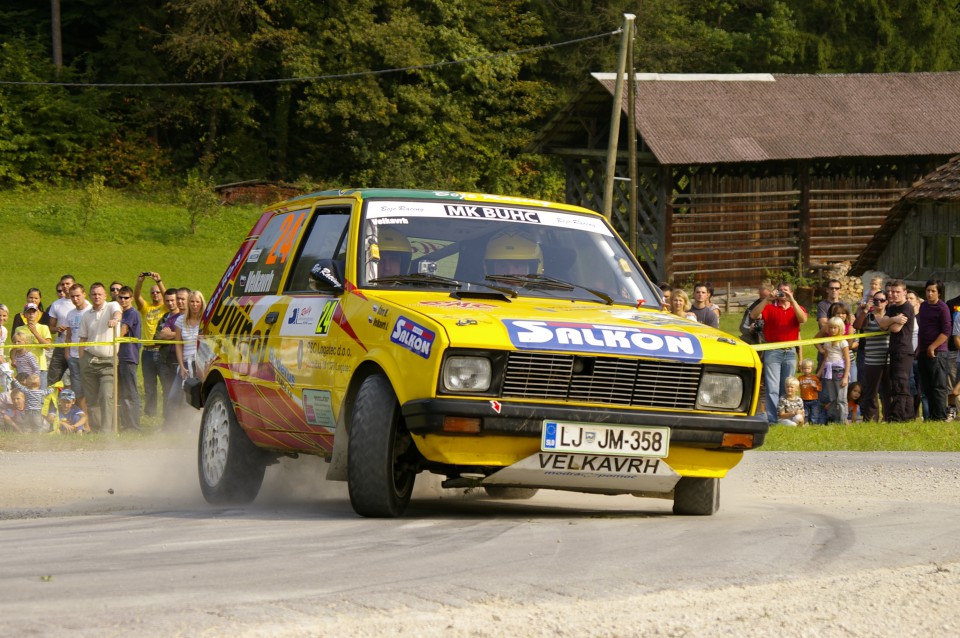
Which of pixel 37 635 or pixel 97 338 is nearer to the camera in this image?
pixel 37 635

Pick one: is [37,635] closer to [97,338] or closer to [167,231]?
[97,338]

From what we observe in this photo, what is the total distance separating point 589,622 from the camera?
5.62 meters

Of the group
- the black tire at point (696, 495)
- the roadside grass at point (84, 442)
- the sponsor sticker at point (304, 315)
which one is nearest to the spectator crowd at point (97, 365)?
the roadside grass at point (84, 442)

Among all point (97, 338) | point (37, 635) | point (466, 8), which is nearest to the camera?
point (37, 635)

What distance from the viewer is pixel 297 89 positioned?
56062mm

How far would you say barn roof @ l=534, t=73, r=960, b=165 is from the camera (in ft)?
131

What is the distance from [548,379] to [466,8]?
50.5 metres

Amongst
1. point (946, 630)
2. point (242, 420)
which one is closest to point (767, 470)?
Answer: point (242, 420)

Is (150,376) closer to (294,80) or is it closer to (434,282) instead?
(434,282)

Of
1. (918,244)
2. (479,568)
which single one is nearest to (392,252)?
(479,568)

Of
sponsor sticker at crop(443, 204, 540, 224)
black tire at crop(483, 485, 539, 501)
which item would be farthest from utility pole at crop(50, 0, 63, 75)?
sponsor sticker at crop(443, 204, 540, 224)

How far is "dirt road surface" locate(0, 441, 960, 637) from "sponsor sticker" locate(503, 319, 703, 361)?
2.96 feet

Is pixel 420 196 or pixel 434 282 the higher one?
pixel 420 196

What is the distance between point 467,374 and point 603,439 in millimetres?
776
